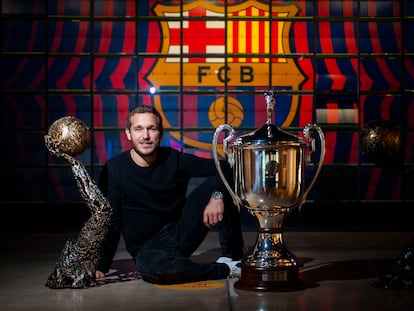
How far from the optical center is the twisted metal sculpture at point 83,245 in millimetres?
3252

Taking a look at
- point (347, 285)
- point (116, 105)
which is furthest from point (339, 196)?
point (347, 285)

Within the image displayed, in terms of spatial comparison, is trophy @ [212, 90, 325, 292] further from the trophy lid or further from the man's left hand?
the man's left hand

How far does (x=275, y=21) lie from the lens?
224 inches

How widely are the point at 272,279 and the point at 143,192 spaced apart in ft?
2.32

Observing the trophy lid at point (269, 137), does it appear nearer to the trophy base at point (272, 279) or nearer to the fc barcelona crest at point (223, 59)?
the trophy base at point (272, 279)

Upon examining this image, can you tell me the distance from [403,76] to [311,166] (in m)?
0.92

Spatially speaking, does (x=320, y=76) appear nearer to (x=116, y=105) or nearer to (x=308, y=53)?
(x=308, y=53)

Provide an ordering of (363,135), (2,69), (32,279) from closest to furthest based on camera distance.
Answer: (363,135), (32,279), (2,69)

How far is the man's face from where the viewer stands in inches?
134

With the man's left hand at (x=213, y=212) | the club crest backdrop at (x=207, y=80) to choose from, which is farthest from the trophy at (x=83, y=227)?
the club crest backdrop at (x=207, y=80)

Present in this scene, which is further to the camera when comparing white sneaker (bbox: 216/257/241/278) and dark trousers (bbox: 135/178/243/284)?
white sneaker (bbox: 216/257/241/278)

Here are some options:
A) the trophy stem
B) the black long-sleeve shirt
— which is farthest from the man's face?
the trophy stem

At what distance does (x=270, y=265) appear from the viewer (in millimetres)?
3174

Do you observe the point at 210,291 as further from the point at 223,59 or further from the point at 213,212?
the point at 223,59
